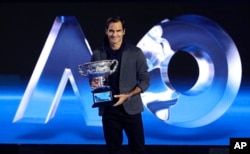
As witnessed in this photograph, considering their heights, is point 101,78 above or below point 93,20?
below

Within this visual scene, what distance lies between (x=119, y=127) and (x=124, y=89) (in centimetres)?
34

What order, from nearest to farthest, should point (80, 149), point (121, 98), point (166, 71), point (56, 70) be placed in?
point (121, 98) → point (166, 71) → point (56, 70) → point (80, 149)

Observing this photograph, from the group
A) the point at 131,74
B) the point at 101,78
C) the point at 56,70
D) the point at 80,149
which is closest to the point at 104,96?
the point at 101,78

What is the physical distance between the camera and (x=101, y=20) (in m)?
5.84

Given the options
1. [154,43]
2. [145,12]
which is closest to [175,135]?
[154,43]

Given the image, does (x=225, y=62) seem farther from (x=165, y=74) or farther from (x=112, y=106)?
(x=112, y=106)

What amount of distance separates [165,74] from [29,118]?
1.66 m

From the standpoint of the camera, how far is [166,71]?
19.0ft

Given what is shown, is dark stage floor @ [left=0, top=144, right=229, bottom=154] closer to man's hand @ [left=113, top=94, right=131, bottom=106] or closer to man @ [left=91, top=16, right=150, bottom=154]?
man @ [left=91, top=16, right=150, bottom=154]

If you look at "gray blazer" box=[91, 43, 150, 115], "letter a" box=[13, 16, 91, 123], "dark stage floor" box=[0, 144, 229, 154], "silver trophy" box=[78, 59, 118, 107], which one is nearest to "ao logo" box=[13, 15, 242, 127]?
"letter a" box=[13, 16, 91, 123]

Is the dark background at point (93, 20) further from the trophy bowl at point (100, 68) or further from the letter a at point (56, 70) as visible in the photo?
the trophy bowl at point (100, 68)

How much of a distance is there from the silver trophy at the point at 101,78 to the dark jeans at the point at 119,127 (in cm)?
10

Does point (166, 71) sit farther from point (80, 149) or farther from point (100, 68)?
point (100, 68)

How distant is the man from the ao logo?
135cm
